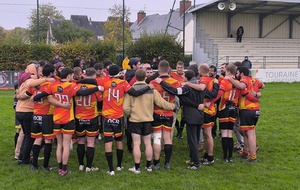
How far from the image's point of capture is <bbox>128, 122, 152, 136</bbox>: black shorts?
6.25 meters

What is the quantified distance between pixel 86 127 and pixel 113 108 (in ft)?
1.86

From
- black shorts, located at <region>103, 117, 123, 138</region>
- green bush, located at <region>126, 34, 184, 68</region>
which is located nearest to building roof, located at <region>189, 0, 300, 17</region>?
green bush, located at <region>126, 34, 184, 68</region>

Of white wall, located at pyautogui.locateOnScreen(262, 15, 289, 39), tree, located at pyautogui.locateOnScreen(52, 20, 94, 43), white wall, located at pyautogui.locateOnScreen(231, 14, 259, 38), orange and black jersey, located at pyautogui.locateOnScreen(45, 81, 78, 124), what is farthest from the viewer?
tree, located at pyautogui.locateOnScreen(52, 20, 94, 43)

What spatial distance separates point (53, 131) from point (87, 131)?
0.58m

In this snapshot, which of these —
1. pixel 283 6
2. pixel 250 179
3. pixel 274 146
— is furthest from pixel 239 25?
pixel 250 179

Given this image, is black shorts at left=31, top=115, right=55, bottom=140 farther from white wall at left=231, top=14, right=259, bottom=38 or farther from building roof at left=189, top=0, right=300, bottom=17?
white wall at left=231, top=14, right=259, bottom=38

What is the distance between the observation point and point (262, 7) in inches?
1091

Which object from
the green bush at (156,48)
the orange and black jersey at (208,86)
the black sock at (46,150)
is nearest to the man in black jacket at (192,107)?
the orange and black jersey at (208,86)

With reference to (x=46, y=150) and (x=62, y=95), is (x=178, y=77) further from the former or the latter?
(x=46, y=150)

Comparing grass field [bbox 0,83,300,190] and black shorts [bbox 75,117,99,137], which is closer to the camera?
grass field [bbox 0,83,300,190]

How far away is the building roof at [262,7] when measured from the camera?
1013 inches

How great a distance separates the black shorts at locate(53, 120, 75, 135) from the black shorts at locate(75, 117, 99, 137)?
0.39 feet

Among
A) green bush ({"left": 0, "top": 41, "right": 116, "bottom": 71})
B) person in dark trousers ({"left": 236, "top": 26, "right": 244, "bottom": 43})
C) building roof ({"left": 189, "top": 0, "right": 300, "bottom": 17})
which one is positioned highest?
building roof ({"left": 189, "top": 0, "right": 300, "bottom": 17})

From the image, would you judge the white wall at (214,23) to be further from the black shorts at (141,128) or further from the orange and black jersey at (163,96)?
the black shorts at (141,128)
